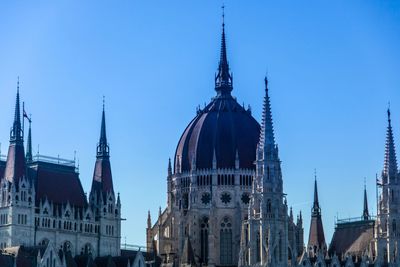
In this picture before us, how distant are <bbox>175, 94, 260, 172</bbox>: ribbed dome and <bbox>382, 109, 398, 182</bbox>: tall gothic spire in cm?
1709

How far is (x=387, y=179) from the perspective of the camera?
13800cm

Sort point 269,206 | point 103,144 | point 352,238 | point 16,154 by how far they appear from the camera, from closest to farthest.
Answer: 1. point 269,206
2. point 16,154
3. point 103,144
4. point 352,238

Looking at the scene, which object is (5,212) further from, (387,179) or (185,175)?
(387,179)

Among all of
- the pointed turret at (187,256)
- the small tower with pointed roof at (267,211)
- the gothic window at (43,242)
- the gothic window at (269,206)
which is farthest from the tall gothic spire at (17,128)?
the gothic window at (269,206)

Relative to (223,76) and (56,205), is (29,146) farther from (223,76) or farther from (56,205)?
(223,76)

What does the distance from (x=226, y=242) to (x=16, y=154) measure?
33921 mm

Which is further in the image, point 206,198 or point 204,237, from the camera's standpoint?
point 206,198

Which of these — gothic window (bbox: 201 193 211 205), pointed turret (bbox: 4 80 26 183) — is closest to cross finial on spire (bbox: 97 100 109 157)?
pointed turret (bbox: 4 80 26 183)

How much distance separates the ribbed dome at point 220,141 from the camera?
144625 millimetres

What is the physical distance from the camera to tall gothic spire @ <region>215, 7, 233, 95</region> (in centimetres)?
15112

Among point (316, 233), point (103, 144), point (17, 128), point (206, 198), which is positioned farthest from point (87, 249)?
point (316, 233)

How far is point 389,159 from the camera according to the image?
5458 inches

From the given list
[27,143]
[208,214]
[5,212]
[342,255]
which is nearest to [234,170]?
[208,214]

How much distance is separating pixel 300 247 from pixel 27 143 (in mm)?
36901
